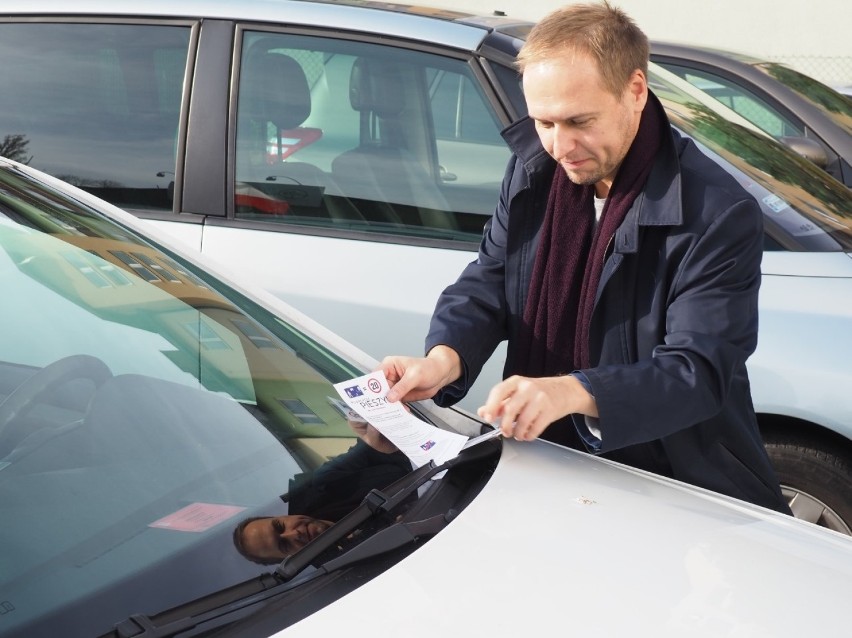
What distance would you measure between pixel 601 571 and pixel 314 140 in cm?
→ 205

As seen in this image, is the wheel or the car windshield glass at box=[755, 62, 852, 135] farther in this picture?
the car windshield glass at box=[755, 62, 852, 135]

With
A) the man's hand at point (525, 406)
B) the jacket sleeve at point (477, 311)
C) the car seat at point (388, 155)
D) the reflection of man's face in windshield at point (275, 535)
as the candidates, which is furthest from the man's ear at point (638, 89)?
the car seat at point (388, 155)

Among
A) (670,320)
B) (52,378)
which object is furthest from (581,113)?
(52,378)

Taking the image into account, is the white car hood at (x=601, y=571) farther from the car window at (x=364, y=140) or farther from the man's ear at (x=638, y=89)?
the car window at (x=364, y=140)

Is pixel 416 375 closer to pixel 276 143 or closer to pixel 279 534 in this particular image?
pixel 279 534

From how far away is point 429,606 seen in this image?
1.46 metres

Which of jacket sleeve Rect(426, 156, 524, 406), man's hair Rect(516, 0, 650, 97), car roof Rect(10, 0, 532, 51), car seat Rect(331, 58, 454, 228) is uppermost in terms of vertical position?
car roof Rect(10, 0, 532, 51)

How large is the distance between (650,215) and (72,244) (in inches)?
41.8

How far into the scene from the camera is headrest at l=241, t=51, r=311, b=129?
3.35 m

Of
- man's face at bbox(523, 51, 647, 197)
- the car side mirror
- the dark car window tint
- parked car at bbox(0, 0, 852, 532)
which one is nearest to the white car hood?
man's face at bbox(523, 51, 647, 197)

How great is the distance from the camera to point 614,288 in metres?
2.04

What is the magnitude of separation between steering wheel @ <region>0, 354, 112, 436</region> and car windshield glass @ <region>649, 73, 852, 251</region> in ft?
6.11

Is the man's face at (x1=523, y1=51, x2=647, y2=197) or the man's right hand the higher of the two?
the man's face at (x1=523, y1=51, x2=647, y2=197)

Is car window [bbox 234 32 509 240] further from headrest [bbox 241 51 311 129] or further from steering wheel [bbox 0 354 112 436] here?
steering wheel [bbox 0 354 112 436]
